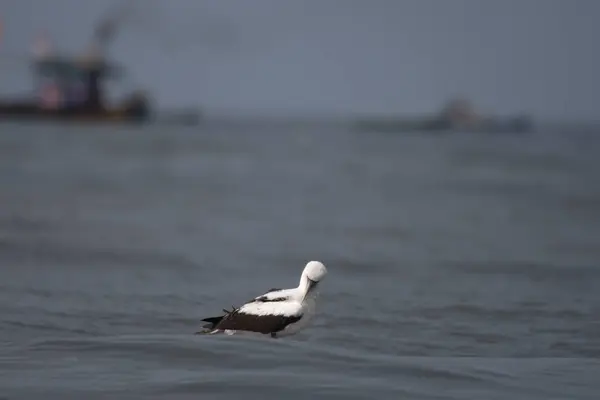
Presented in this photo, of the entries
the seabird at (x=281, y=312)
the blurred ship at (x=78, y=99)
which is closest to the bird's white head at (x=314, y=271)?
the seabird at (x=281, y=312)

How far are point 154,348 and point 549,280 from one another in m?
7.96

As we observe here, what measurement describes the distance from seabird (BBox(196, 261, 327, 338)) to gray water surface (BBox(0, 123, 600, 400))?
0.48 feet

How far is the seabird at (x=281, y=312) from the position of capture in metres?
10.4

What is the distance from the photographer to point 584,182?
4238 centimetres

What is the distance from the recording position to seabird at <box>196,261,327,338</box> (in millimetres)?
10398

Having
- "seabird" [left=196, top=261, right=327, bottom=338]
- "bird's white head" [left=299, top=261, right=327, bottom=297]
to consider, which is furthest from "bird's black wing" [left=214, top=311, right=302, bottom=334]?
"bird's white head" [left=299, top=261, right=327, bottom=297]

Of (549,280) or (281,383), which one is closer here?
(281,383)

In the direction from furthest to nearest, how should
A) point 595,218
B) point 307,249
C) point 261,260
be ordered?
point 595,218 < point 307,249 < point 261,260

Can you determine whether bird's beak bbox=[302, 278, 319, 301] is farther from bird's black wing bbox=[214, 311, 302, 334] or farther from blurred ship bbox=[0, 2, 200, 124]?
blurred ship bbox=[0, 2, 200, 124]

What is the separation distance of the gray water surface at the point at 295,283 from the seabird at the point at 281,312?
0.15m

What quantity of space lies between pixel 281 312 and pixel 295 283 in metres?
6.00

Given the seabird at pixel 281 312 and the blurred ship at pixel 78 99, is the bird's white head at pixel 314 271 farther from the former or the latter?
the blurred ship at pixel 78 99

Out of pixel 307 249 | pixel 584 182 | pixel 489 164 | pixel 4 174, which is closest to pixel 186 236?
pixel 307 249

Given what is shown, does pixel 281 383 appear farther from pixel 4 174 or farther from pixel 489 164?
pixel 489 164
